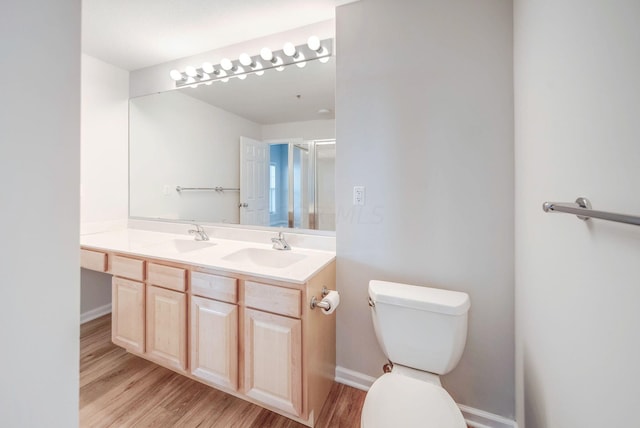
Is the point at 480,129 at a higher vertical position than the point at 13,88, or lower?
higher

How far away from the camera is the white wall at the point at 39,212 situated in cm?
46

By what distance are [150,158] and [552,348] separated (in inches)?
119

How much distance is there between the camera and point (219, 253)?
67.8 inches

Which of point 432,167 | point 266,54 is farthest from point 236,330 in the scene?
point 266,54

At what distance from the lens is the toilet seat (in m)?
0.94

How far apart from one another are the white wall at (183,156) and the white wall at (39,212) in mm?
1525

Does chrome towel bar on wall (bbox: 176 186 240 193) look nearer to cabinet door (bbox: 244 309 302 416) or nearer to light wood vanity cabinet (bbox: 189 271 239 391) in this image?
light wood vanity cabinet (bbox: 189 271 239 391)

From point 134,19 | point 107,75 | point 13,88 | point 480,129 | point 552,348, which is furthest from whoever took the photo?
point 107,75

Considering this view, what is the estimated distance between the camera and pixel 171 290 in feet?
5.09

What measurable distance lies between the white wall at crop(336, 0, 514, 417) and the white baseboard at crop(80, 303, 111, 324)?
232 centimetres

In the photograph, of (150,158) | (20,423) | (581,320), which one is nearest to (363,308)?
(581,320)

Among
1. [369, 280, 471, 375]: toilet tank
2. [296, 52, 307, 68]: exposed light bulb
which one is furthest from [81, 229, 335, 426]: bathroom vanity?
[296, 52, 307, 68]: exposed light bulb

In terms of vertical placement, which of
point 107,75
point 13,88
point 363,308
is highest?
point 107,75

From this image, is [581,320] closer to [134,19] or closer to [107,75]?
[134,19]
